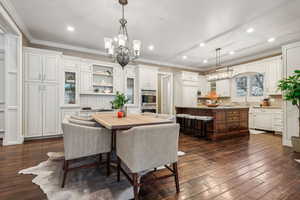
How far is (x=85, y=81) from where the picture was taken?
4.44m

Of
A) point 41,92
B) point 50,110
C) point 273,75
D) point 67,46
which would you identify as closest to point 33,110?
point 50,110

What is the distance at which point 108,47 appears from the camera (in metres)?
2.54

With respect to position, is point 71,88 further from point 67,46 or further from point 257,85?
point 257,85

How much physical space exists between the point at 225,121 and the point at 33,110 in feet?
17.8

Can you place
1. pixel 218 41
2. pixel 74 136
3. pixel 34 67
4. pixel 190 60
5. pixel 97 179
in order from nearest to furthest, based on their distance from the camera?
pixel 74 136 → pixel 97 179 → pixel 34 67 → pixel 218 41 → pixel 190 60

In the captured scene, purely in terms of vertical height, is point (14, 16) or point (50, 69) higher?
point (14, 16)

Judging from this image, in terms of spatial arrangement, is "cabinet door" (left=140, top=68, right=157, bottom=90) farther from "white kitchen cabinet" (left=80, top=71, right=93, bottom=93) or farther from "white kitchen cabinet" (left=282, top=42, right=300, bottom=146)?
"white kitchen cabinet" (left=282, top=42, right=300, bottom=146)

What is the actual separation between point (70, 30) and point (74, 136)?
10.0 feet

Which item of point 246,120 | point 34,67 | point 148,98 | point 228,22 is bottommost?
point 246,120

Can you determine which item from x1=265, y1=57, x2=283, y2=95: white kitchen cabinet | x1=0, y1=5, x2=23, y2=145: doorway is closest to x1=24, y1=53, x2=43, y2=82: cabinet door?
x1=0, y1=5, x2=23, y2=145: doorway

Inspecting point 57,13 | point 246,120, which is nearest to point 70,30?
point 57,13

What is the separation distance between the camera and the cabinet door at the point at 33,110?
11.9 ft

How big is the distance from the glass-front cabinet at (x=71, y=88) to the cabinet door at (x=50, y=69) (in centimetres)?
30

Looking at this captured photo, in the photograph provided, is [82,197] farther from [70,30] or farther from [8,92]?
[70,30]
